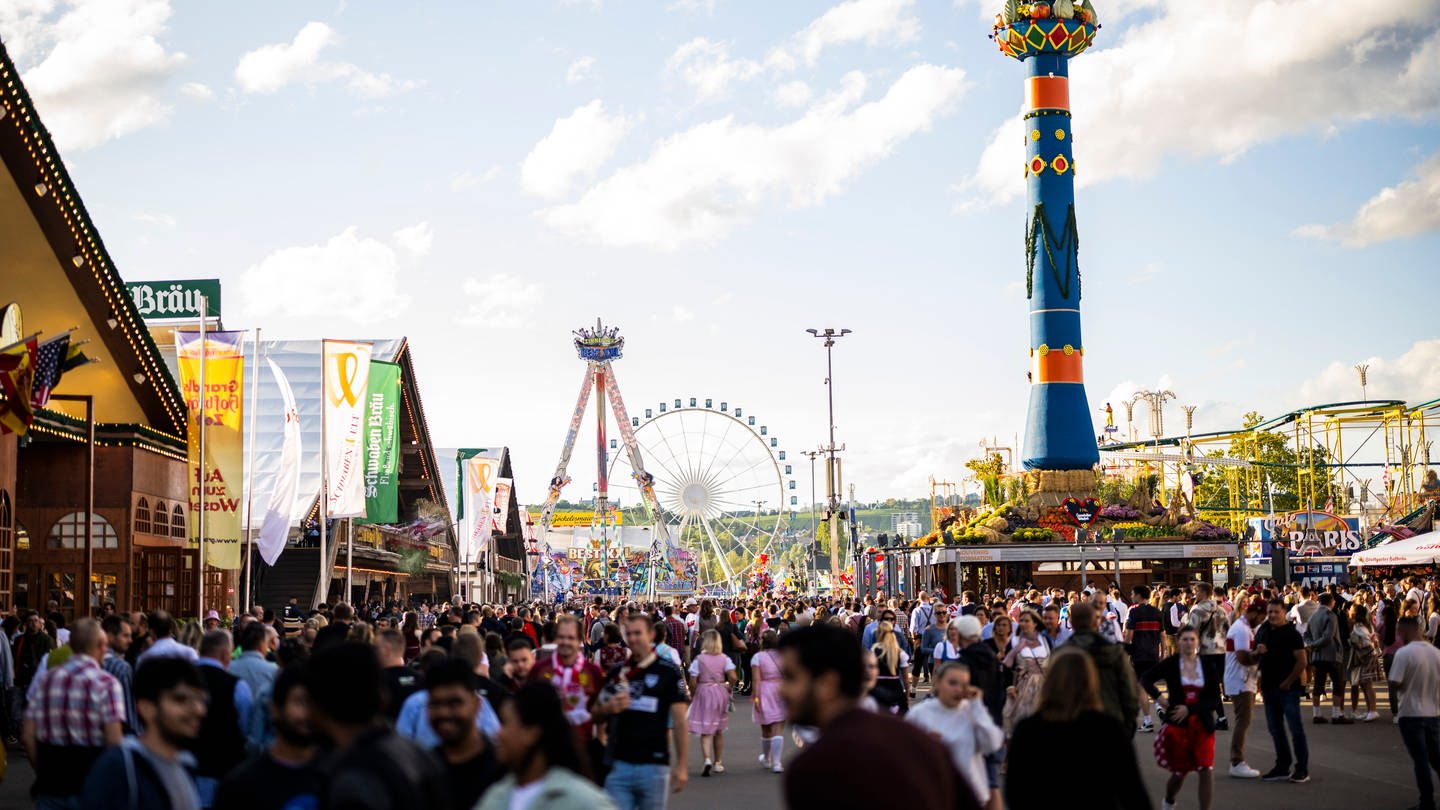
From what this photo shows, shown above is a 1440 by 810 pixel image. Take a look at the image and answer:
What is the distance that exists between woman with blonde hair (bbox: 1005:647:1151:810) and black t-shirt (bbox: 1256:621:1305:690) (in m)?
9.76

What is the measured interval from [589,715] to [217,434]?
2094 cm

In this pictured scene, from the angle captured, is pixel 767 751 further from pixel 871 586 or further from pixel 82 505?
pixel 871 586

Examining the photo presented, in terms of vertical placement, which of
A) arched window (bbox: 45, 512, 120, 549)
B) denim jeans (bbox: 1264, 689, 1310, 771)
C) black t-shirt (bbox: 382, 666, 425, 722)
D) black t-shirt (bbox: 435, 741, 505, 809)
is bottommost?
denim jeans (bbox: 1264, 689, 1310, 771)

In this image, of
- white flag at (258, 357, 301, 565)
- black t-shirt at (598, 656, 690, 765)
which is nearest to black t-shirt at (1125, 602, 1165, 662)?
black t-shirt at (598, 656, 690, 765)

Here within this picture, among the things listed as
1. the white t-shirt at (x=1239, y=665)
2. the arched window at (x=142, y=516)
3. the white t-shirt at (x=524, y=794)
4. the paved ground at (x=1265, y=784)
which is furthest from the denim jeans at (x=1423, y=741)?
the arched window at (x=142, y=516)

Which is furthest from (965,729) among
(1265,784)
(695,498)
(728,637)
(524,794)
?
(695,498)

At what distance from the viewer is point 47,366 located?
20.6 metres

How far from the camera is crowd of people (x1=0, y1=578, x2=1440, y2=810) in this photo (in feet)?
16.4

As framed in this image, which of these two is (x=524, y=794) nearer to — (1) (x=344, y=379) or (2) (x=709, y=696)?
(2) (x=709, y=696)

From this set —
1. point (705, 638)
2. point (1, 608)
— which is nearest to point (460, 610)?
point (705, 638)

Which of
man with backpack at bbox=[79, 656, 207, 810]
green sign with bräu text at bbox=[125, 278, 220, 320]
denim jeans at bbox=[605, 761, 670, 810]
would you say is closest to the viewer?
man with backpack at bbox=[79, 656, 207, 810]

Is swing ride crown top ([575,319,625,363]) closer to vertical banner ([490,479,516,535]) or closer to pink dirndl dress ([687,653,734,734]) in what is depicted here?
vertical banner ([490,479,516,535])

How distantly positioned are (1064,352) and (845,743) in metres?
51.7

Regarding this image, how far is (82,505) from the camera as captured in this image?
26703 millimetres
